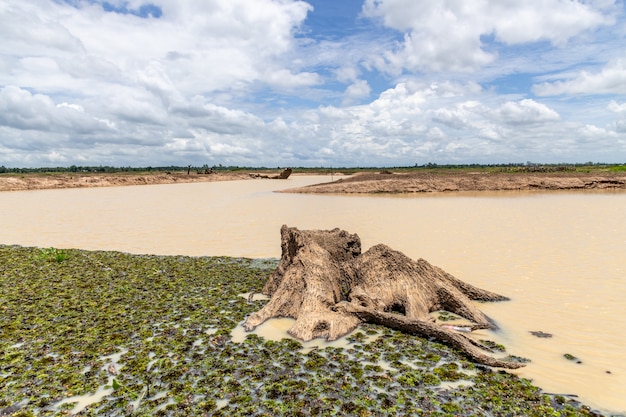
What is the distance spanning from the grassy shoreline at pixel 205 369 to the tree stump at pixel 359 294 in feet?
1.15

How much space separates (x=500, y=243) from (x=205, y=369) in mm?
13399

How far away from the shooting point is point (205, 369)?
626cm

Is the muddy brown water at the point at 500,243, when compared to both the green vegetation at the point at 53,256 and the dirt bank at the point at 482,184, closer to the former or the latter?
the green vegetation at the point at 53,256

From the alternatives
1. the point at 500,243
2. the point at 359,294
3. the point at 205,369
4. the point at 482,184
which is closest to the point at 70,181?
the point at 482,184

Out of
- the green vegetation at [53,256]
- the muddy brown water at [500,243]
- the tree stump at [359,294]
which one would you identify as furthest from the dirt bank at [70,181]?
the tree stump at [359,294]

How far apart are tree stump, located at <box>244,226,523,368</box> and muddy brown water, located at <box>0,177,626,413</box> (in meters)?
0.90

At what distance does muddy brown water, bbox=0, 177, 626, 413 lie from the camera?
673cm

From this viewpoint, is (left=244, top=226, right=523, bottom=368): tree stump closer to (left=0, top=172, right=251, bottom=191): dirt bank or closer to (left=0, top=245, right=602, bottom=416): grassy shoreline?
(left=0, top=245, right=602, bottom=416): grassy shoreline

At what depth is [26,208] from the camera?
106 ft

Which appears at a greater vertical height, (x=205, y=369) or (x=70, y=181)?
(x=70, y=181)

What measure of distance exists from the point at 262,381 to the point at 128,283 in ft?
21.6

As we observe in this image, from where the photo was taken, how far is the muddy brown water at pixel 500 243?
6.73 metres

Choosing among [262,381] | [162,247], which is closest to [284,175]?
[162,247]

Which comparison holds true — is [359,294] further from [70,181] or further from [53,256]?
[70,181]
